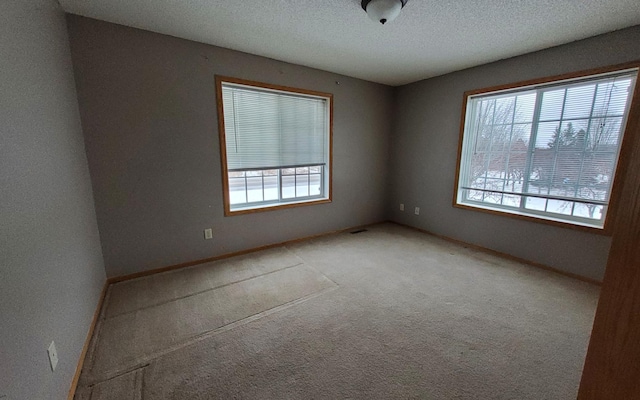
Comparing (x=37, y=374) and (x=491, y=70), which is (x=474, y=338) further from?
(x=491, y=70)

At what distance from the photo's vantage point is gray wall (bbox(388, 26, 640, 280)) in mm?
2516

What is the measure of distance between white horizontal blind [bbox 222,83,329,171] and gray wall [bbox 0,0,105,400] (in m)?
1.38

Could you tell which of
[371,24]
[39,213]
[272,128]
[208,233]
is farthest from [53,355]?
[371,24]

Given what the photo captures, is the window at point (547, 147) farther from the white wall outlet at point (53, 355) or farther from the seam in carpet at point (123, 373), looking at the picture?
the white wall outlet at point (53, 355)

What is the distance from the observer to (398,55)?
9.63 feet

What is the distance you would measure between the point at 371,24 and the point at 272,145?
1.70 meters

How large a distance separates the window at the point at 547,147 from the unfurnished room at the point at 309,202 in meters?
0.02

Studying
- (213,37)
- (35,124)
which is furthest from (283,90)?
(35,124)

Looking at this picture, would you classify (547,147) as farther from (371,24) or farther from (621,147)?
(371,24)

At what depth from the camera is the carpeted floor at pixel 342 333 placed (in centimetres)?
145

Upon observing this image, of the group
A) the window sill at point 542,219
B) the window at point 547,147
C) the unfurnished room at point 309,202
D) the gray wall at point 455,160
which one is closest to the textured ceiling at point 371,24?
the unfurnished room at point 309,202

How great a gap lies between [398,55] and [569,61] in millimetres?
1651

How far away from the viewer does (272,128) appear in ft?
10.7

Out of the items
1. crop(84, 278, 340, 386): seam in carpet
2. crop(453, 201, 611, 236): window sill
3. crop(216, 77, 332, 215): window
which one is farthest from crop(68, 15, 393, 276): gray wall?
crop(453, 201, 611, 236): window sill
